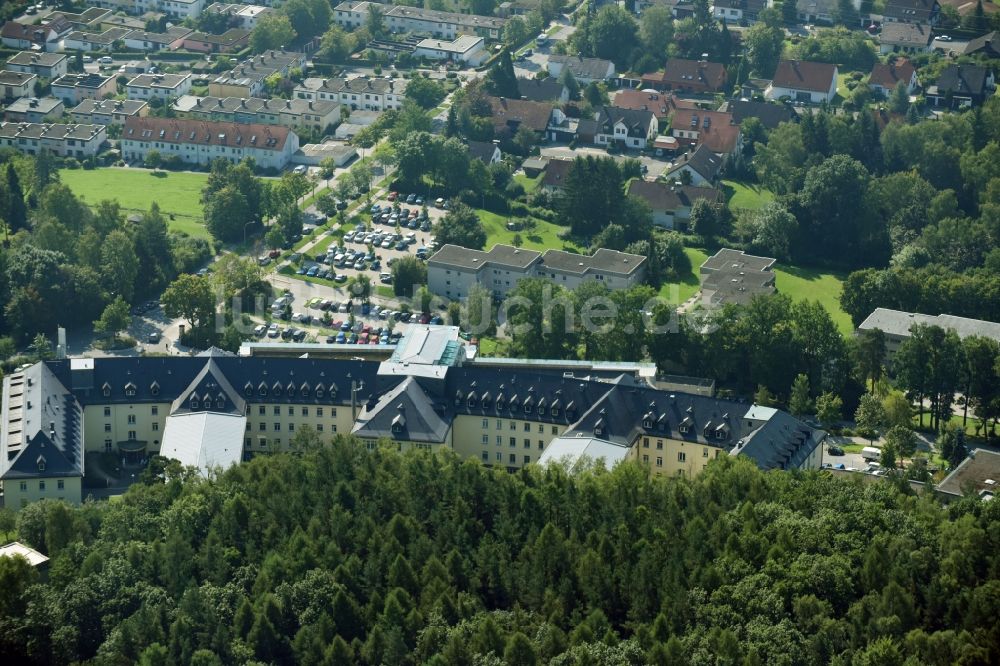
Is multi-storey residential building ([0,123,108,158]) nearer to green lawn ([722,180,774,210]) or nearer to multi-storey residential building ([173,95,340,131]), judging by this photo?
multi-storey residential building ([173,95,340,131])

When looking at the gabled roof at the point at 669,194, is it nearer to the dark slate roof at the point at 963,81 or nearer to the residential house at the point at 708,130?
the residential house at the point at 708,130

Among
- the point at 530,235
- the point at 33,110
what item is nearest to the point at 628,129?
the point at 530,235

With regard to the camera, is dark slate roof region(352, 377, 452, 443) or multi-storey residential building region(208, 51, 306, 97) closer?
dark slate roof region(352, 377, 452, 443)

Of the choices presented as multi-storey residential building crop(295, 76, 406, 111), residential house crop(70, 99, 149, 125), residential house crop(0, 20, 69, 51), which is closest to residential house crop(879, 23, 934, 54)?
multi-storey residential building crop(295, 76, 406, 111)

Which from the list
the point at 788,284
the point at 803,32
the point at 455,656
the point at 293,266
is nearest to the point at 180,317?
the point at 293,266

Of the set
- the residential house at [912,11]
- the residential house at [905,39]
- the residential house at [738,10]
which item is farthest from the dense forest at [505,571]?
the residential house at [738,10]

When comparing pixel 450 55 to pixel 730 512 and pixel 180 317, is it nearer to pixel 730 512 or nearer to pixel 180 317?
pixel 180 317
